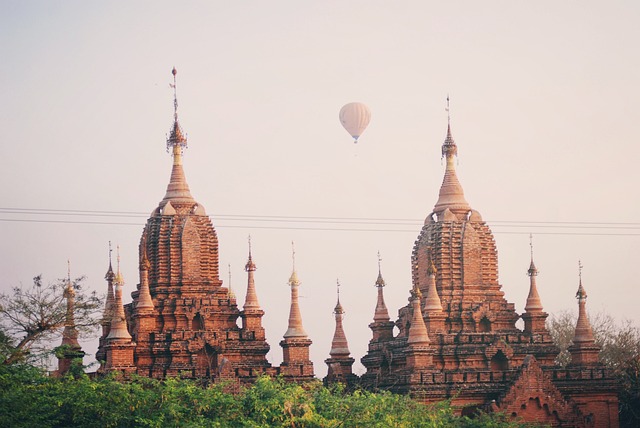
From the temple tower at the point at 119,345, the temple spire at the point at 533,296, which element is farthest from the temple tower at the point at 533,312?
the temple tower at the point at 119,345

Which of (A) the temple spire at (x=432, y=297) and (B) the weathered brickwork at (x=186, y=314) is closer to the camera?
(B) the weathered brickwork at (x=186, y=314)

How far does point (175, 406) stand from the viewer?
69.1m

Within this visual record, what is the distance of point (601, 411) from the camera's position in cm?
9050

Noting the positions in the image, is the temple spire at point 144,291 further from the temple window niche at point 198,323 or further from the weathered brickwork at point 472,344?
the weathered brickwork at point 472,344

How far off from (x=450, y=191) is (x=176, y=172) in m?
13.2

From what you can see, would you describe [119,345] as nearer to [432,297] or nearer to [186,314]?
[186,314]

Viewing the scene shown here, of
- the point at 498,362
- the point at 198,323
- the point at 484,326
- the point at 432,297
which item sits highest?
the point at 432,297

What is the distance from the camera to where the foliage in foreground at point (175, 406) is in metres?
68.4

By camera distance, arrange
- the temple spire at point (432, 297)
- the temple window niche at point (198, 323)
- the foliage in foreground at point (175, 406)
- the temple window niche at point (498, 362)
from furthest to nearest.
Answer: the temple window niche at point (198, 323)
the temple window niche at point (498, 362)
the temple spire at point (432, 297)
the foliage in foreground at point (175, 406)

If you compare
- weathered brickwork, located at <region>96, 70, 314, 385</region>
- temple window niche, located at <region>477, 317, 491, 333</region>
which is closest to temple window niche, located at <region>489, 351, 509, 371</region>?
temple window niche, located at <region>477, 317, 491, 333</region>

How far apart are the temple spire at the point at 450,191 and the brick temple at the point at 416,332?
7 cm

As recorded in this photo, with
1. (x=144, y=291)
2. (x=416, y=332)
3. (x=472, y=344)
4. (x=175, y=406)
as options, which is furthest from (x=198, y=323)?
(x=175, y=406)

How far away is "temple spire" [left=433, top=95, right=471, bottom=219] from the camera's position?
93875 millimetres

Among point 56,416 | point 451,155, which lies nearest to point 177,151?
point 451,155
